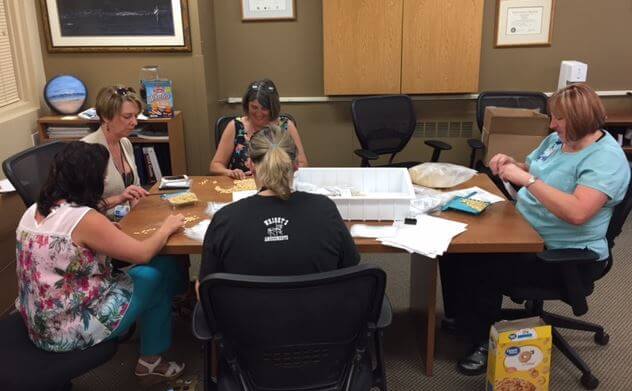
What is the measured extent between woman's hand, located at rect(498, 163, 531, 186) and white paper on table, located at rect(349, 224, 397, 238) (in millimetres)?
497

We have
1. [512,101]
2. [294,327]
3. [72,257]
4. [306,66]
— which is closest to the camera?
[294,327]

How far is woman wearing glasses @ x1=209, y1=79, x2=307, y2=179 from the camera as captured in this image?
3000 millimetres

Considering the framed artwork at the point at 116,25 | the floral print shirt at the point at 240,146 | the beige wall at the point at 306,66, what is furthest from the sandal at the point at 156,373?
the framed artwork at the point at 116,25

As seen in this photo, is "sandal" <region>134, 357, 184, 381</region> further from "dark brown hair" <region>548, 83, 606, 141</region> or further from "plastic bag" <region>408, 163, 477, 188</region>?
"dark brown hair" <region>548, 83, 606, 141</region>

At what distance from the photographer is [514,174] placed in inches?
87.5

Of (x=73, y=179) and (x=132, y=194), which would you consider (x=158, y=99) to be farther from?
(x=73, y=179)

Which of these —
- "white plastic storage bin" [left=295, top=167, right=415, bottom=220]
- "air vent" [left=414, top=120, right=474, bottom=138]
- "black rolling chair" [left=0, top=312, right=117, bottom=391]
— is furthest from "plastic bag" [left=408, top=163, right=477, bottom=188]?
"air vent" [left=414, top=120, right=474, bottom=138]

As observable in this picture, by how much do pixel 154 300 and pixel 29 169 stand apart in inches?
32.5

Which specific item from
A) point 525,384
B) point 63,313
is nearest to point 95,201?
point 63,313

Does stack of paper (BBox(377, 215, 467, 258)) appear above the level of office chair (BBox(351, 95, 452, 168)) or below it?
below

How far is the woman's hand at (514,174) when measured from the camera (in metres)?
2.18

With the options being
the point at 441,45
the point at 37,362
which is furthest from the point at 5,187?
the point at 441,45

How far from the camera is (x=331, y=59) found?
13.6 ft

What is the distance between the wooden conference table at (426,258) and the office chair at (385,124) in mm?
1074
